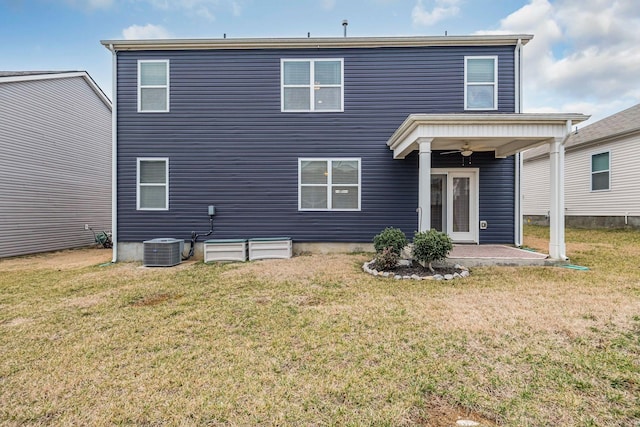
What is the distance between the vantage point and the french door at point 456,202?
8.09 m

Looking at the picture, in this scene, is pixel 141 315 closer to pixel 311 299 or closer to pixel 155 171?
pixel 311 299

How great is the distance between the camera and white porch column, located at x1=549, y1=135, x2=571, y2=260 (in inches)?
239

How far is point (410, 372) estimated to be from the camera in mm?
2404

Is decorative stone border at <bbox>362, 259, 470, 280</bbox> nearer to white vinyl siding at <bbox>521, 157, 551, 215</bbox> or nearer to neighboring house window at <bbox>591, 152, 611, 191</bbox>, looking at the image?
neighboring house window at <bbox>591, 152, 611, 191</bbox>

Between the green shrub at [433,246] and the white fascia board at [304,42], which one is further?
the white fascia board at [304,42]

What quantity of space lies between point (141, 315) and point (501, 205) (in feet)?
27.4

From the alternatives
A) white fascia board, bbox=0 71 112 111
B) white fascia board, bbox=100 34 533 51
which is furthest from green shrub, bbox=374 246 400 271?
white fascia board, bbox=0 71 112 111

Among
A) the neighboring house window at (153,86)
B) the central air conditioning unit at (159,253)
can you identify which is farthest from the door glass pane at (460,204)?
the neighboring house window at (153,86)

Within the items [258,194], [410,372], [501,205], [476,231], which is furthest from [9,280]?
[501,205]

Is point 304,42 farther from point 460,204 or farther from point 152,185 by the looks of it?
point 460,204

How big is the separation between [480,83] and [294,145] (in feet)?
17.0

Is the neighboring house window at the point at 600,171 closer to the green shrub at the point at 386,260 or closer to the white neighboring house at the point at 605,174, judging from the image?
the white neighboring house at the point at 605,174

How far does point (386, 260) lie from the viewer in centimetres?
579

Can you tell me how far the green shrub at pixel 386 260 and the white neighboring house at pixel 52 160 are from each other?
10632 millimetres
